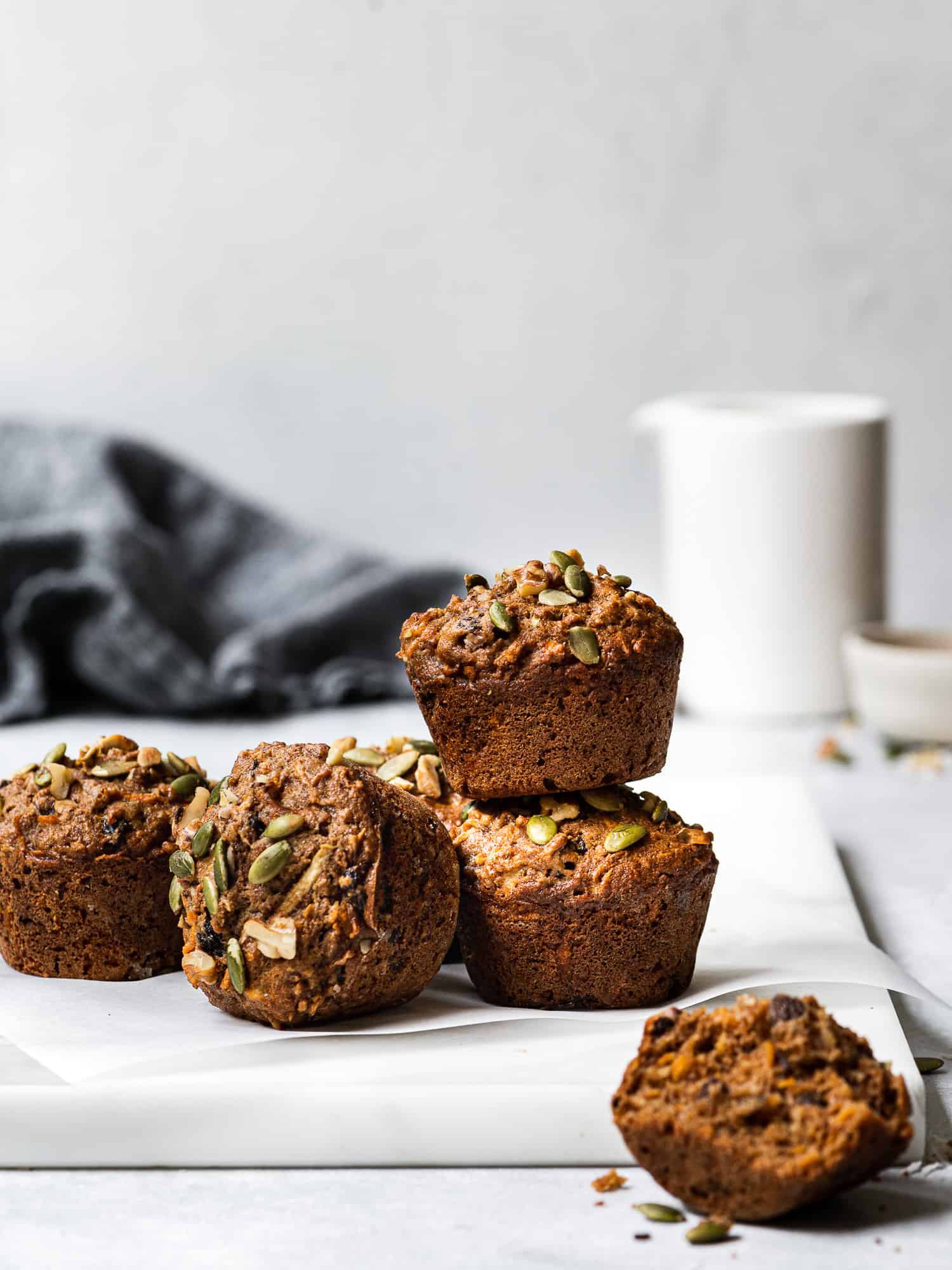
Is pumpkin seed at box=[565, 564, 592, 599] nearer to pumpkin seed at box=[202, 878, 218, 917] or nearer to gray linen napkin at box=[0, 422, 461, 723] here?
pumpkin seed at box=[202, 878, 218, 917]

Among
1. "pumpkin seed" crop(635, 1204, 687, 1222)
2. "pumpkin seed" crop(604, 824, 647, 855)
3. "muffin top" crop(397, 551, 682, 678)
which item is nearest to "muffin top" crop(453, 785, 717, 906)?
"pumpkin seed" crop(604, 824, 647, 855)

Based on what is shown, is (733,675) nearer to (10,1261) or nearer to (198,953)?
(198,953)

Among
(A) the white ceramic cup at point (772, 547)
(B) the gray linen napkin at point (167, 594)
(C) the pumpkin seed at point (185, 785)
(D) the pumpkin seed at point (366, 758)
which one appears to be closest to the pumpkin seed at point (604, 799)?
(D) the pumpkin seed at point (366, 758)

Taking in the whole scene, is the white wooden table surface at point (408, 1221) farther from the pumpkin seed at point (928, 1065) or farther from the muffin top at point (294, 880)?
the muffin top at point (294, 880)

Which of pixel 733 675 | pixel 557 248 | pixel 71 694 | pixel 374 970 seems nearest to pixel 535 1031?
pixel 374 970

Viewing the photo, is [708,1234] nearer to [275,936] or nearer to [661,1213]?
[661,1213]
